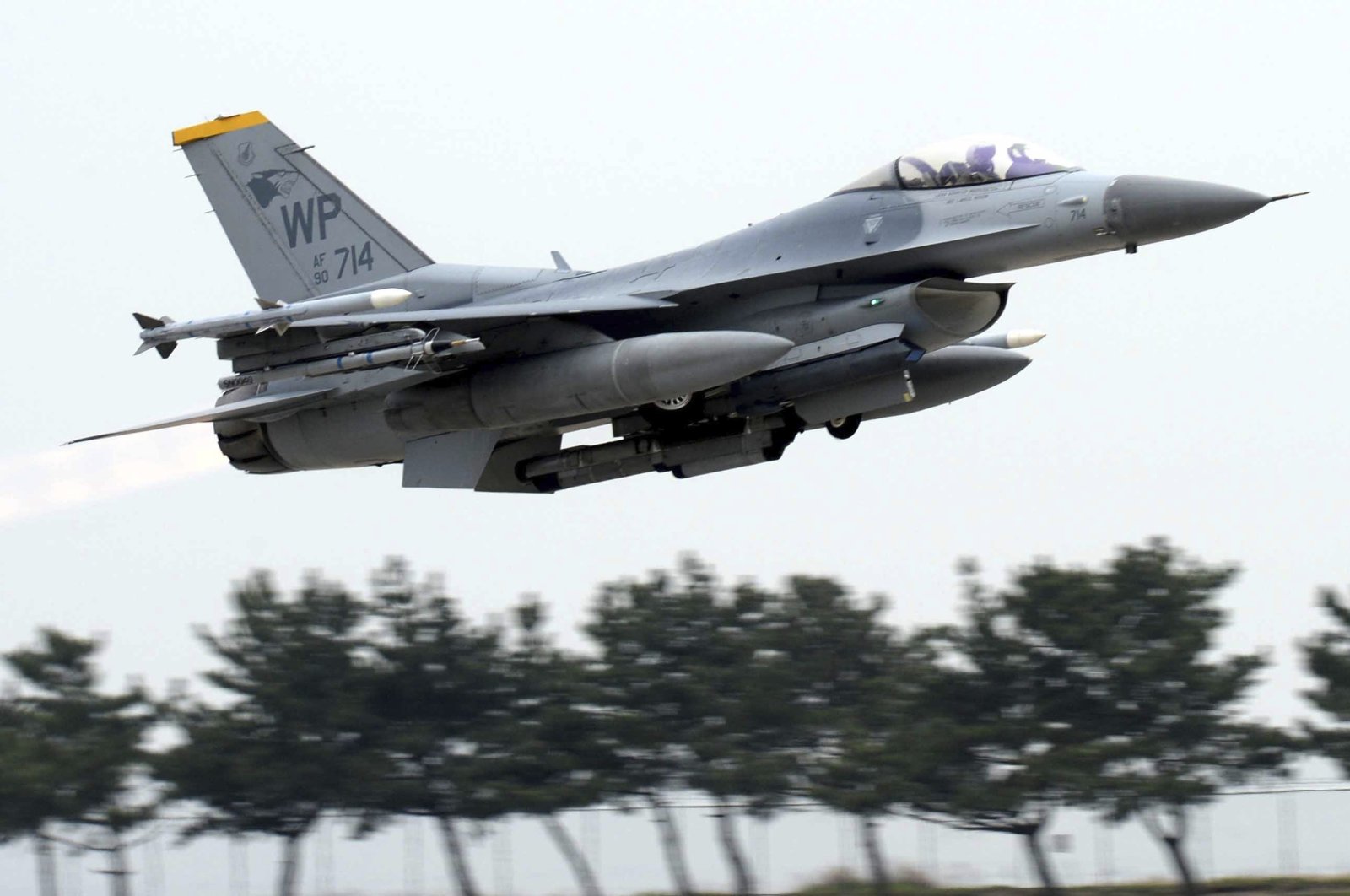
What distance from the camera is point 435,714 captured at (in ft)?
99.8

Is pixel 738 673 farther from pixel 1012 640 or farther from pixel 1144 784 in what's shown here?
pixel 1144 784

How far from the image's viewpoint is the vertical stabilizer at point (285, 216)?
62.5ft

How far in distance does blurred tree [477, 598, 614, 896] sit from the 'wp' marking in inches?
429

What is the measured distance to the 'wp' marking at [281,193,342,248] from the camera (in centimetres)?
1939

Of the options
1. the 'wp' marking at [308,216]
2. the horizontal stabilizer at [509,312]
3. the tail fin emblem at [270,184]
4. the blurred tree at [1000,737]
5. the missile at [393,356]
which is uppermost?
the tail fin emblem at [270,184]

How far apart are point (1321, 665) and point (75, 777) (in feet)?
62.1

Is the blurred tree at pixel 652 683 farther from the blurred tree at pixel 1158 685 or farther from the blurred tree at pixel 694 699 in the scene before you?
the blurred tree at pixel 1158 685

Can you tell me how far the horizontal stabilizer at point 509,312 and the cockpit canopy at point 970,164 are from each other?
233cm

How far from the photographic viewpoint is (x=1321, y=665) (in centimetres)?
2691

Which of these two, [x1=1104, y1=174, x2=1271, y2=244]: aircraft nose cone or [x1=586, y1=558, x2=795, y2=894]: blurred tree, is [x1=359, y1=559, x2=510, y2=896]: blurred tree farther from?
[x1=1104, y1=174, x2=1271, y2=244]: aircraft nose cone

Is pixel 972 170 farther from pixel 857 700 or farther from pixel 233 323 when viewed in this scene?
pixel 857 700

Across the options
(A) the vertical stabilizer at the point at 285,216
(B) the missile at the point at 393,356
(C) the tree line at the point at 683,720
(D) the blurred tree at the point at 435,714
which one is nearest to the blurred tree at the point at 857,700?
(C) the tree line at the point at 683,720

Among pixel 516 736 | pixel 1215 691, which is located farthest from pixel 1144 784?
pixel 516 736

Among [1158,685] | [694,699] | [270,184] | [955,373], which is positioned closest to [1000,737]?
[1158,685]
